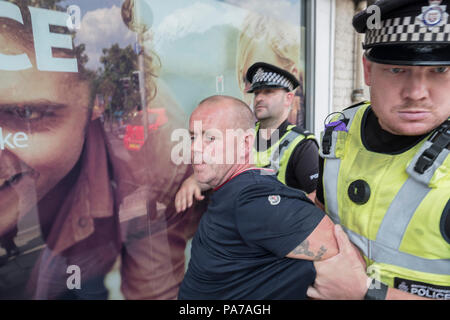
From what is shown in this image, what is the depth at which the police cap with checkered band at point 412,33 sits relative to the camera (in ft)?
2.96

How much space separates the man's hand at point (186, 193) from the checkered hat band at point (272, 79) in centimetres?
107

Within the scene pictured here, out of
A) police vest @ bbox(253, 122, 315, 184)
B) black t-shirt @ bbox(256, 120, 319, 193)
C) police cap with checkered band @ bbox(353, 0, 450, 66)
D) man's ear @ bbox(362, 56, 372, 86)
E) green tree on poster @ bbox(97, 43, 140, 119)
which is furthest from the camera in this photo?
police vest @ bbox(253, 122, 315, 184)

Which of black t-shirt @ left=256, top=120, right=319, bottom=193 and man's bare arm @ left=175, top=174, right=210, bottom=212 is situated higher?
black t-shirt @ left=256, top=120, right=319, bottom=193

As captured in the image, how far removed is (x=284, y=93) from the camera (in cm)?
258

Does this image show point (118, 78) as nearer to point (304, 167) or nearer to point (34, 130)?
point (34, 130)

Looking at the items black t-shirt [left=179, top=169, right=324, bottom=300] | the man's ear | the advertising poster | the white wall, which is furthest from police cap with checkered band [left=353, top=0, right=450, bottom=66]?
the white wall

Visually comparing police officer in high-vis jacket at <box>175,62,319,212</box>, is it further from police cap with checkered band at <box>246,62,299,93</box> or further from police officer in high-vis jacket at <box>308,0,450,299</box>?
police officer in high-vis jacket at <box>308,0,450,299</box>

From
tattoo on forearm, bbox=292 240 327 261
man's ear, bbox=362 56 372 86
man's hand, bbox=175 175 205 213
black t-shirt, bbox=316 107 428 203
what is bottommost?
man's hand, bbox=175 175 205 213

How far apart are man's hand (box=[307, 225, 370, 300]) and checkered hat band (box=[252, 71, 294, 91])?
1709 millimetres

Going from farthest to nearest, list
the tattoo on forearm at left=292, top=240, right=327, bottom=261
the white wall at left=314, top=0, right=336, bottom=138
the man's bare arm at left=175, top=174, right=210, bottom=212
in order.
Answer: the white wall at left=314, top=0, right=336, bottom=138 < the man's bare arm at left=175, top=174, right=210, bottom=212 < the tattoo on forearm at left=292, top=240, right=327, bottom=261

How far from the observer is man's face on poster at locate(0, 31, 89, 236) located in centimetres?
153

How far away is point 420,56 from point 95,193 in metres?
1.90
